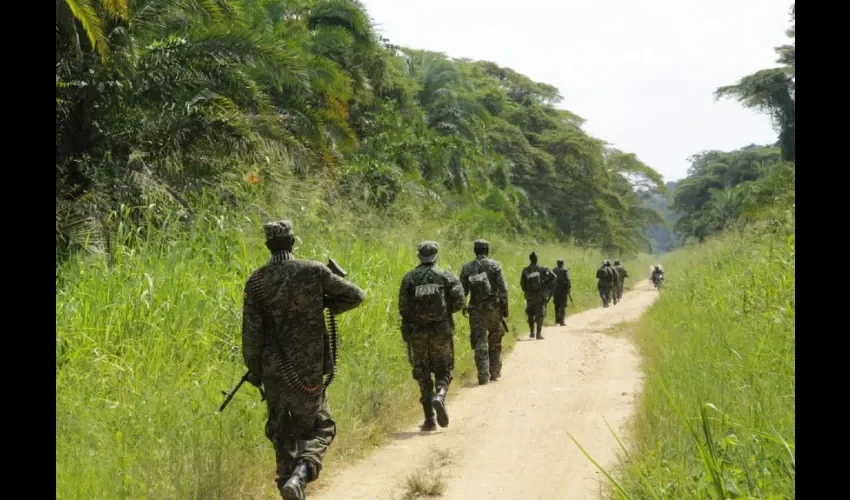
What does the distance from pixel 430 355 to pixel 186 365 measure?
7.80ft

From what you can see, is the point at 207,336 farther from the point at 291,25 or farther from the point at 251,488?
the point at 291,25

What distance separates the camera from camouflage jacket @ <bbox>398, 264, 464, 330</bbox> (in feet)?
27.1

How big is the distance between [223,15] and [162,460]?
25.2 ft

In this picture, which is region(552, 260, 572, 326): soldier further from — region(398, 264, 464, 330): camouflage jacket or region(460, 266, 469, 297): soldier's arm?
region(398, 264, 464, 330): camouflage jacket

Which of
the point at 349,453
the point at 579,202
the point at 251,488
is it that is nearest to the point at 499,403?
the point at 349,453

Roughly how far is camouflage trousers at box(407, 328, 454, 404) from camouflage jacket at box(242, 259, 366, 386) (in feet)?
9.62

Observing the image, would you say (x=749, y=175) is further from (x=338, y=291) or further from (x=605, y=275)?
(x=338, y=291)

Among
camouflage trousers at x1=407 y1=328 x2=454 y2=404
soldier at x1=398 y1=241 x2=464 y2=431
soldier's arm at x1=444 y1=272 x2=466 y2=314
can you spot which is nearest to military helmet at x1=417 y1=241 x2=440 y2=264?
soldier at x1=398 y1=241 x2=464 y2=431

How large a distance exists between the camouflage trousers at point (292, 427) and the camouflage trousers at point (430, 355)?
9.35ft

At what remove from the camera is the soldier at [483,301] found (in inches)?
420

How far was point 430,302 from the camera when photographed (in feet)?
26.7

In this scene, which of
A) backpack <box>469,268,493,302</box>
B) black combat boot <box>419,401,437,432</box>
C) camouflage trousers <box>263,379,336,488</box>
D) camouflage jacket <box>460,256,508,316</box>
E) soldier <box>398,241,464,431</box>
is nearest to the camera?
camouflage trousers <box>263,379,336,488</box>

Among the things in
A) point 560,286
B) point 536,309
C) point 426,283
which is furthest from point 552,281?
point 426,283

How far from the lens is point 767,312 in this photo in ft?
30.0
